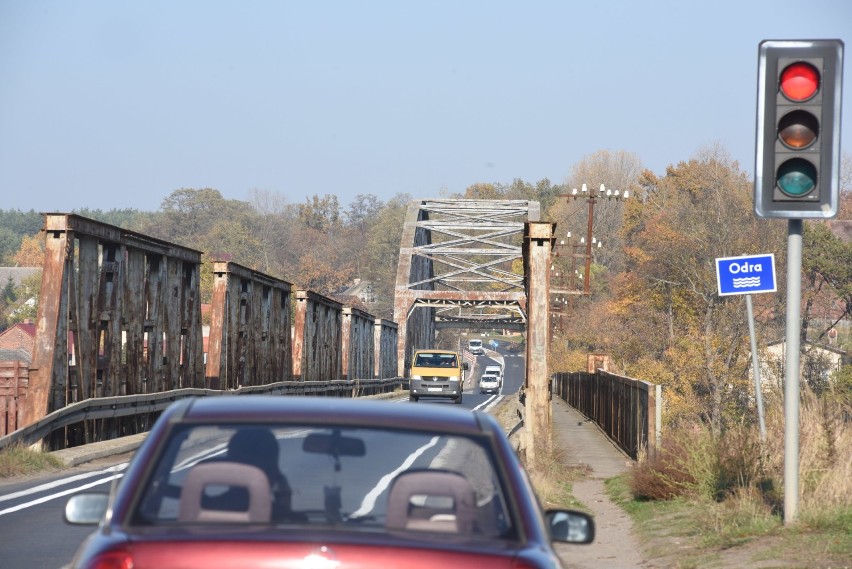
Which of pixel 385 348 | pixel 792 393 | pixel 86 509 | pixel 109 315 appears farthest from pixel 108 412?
pixel 385 348

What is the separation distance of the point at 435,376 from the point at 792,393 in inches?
1727

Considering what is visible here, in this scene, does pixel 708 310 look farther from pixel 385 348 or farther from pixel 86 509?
pixel 86 509

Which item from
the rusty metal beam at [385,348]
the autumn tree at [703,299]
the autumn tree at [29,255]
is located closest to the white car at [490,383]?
the rusty metal beam at [385,348]

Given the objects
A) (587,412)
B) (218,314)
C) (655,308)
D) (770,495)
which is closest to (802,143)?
(770,495)

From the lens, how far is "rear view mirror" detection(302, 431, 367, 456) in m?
4.54

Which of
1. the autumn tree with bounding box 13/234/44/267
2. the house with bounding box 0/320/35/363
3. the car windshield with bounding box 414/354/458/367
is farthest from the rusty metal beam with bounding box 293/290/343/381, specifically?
the autumn tree with bounding box 13/234/44/267

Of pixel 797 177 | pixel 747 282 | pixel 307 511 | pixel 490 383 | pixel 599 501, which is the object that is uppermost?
pixel 797 177

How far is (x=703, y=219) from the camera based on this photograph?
60000mm

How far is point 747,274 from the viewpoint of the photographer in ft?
47.0

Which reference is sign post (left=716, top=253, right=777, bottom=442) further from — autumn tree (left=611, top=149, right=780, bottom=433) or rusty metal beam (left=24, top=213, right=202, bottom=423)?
autumn tree (left=611, top=149, right=780, bottom=433)

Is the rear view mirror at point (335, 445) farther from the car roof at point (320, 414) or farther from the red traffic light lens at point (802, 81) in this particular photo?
the red traffic light lens at point (802, 81)

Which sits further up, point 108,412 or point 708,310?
point 708,310

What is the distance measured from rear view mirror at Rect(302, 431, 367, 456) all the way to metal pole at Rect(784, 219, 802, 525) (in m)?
5.90

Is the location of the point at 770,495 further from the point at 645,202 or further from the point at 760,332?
the point at 645,202
